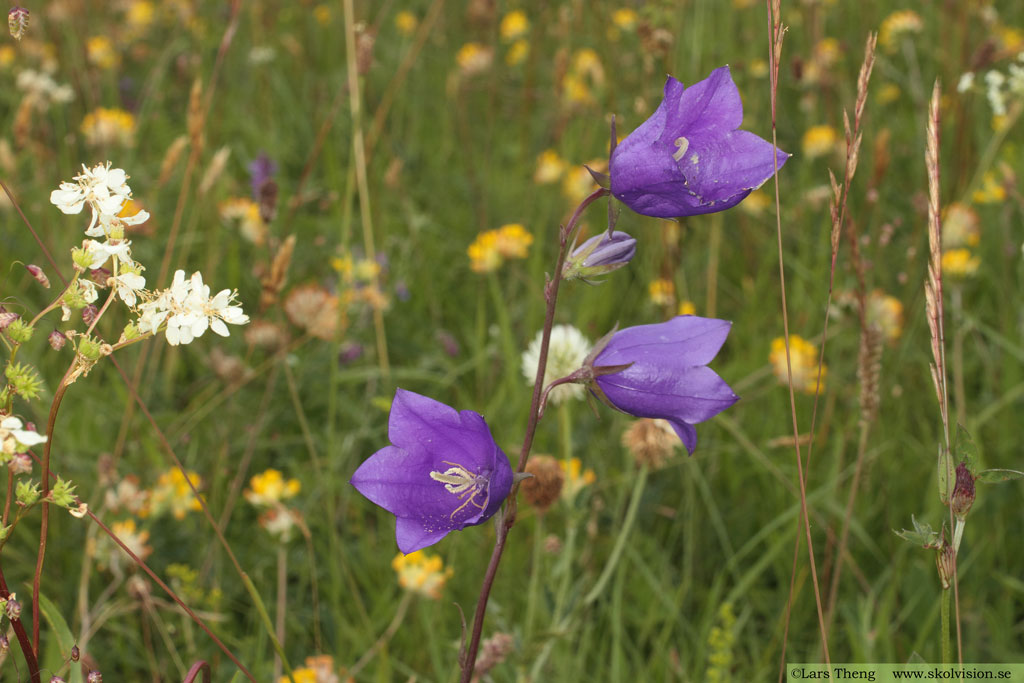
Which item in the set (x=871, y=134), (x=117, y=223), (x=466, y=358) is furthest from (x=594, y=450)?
(x=871, y=134)

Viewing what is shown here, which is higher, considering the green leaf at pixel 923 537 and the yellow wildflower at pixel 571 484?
the green leaf at pixel 923 537

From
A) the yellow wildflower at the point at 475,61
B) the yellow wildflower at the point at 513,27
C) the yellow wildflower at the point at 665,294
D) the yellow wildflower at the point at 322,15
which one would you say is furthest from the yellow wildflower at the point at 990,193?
the yellow wildflower at the point at 322,15

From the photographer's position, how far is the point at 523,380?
112 inches

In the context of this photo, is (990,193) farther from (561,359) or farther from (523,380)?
(561,359)

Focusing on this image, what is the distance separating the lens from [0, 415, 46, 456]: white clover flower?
87 cm

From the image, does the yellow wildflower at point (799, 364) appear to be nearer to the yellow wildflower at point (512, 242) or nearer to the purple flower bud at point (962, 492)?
the yellow wildflower at point (512, 242)

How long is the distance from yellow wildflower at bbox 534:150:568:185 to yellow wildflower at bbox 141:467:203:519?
1.86 meters

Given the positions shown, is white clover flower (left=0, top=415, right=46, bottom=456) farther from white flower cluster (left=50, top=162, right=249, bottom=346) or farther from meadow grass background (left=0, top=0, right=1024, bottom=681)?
meadow grass background (left=0, top=0, right=1024, bottom=681)

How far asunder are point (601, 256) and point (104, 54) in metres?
4.17

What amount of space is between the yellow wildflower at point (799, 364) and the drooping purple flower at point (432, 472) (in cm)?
156

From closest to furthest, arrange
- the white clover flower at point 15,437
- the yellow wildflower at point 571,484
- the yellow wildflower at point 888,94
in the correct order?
the white clover flower at point 15,437, the yellow wildflower at point 571,484, the yellow wildflower at point 888,94

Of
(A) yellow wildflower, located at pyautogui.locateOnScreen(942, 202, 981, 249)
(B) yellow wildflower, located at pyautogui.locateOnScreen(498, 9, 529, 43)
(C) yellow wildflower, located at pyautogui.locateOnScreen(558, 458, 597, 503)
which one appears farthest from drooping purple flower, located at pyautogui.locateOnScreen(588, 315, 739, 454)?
(B) yellow wildflower, located at pyautogui.locateOnScreen(498, 9, 529, 43)

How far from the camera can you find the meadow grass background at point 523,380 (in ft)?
6.80

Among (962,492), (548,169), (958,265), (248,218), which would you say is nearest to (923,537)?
(962,492)
